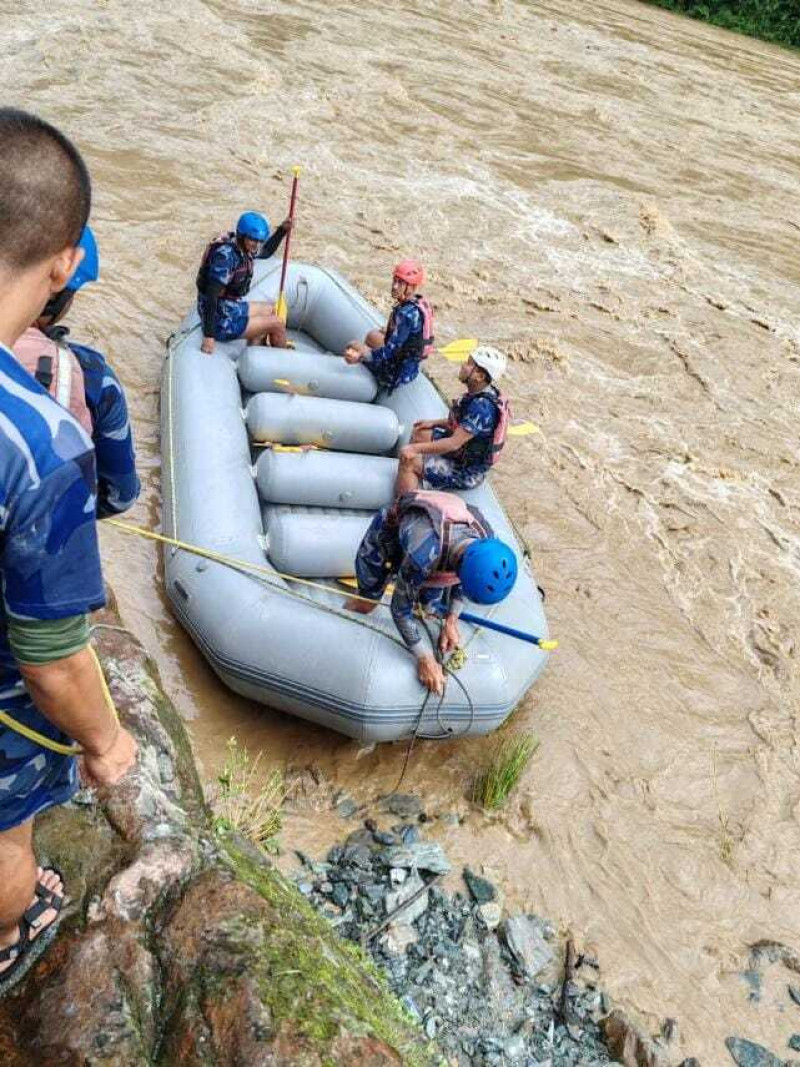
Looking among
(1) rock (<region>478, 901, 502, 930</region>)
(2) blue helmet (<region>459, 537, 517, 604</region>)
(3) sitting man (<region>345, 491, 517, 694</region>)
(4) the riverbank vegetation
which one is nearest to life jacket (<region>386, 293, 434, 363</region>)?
(3) sitting man (<region>345, 491, 517, 694</region>)

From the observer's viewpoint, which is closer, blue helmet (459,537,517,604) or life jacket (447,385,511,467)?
blue helmet (459,537,517,604)

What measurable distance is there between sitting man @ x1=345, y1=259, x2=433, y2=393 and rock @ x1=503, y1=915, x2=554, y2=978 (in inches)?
120

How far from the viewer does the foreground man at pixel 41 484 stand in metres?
1.08

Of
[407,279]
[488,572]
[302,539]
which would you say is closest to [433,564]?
[488,572]

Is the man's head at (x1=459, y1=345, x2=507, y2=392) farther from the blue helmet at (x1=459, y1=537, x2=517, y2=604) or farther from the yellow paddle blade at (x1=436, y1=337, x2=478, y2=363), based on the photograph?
the blue helmet at (x1=459, y1=537, x2=517, y2=604)

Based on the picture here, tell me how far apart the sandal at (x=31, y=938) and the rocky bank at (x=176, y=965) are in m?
0.02

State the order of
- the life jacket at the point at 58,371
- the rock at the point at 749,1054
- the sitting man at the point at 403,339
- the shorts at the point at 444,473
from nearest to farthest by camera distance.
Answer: the life jacket at the point at 58,371 < the rock at the point at 749,1054 < the shorts at the point at 444,473 < the sitting man at the point at 403,339

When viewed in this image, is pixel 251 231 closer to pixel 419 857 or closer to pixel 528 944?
pixel 419 857

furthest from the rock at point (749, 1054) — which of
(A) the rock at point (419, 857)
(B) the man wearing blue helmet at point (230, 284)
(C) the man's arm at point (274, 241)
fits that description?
(C) the man's arm at point (274, 241)

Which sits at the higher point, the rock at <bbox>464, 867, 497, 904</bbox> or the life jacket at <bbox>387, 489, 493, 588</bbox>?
the life jacket at <bbox>387, 489, 493, 588</bbox>

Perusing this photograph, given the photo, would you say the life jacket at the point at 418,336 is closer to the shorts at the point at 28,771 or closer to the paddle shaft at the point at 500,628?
the paddle shaft at the point at 500,628

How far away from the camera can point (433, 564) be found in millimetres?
3426

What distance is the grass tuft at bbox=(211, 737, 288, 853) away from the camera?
3229mm

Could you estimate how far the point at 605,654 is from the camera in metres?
4.68
